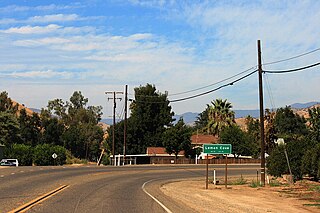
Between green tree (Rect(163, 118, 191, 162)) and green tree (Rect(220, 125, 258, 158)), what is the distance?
6109mm

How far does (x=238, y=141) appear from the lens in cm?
8250

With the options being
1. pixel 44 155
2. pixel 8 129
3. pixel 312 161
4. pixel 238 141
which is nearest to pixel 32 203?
pixel 312 161

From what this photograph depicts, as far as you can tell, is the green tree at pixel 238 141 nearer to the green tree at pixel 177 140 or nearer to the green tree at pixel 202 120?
the green tree at pixel 177 140

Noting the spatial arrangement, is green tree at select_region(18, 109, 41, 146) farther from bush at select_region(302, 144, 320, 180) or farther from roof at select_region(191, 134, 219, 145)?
bush at select_region(302, 144, 320, 180)

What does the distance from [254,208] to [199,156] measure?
66516 mm

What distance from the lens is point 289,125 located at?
97.2 meters

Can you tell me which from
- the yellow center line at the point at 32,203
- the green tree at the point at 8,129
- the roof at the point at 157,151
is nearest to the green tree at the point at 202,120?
the roof at the point at 157,151

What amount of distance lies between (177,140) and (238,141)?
34.7ft

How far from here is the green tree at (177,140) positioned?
80.6m

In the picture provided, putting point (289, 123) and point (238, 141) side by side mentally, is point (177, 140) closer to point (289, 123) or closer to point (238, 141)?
point (238, 141)

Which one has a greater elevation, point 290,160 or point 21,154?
point 21,154

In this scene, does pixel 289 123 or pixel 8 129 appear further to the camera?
pixel 289 123

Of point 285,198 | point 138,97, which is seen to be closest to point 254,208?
point 285,198

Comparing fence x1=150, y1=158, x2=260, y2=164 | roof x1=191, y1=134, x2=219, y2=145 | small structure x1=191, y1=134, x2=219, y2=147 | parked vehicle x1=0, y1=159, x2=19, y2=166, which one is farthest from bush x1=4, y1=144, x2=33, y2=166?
roof x1=191, y1=134, x2=219, y2=145
